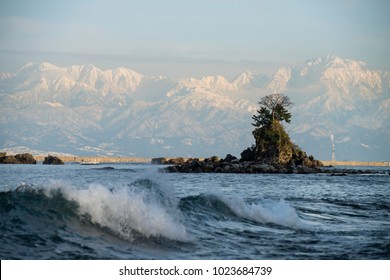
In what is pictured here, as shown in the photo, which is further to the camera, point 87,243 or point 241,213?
point 241,213

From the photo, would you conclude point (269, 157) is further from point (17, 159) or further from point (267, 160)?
point (17, 159)

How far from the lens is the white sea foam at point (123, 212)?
22266mm

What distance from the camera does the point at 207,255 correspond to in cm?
2012

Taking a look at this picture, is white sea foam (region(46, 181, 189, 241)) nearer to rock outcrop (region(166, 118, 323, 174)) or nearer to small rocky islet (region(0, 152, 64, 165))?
rock outcrop (region(166, 118, 323, 174))

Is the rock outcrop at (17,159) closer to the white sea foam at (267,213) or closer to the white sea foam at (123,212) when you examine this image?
the white sea foam at (267,213)

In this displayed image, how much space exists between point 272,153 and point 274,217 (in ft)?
268

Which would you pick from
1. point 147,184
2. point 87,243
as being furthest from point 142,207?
point 147,184

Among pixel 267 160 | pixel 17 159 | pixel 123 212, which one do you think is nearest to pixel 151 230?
pixel 123 212

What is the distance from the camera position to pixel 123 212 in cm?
2291

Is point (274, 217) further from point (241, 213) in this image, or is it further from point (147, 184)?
point (147, 184)

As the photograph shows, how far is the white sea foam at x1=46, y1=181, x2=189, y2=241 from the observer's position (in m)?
22.3

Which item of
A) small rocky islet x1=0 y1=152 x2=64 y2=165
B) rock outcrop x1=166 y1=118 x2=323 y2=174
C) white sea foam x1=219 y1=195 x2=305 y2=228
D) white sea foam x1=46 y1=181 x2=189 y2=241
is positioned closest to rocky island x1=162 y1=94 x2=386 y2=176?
rock outcrop x1=166 y1=118 x2=323 y2=174
